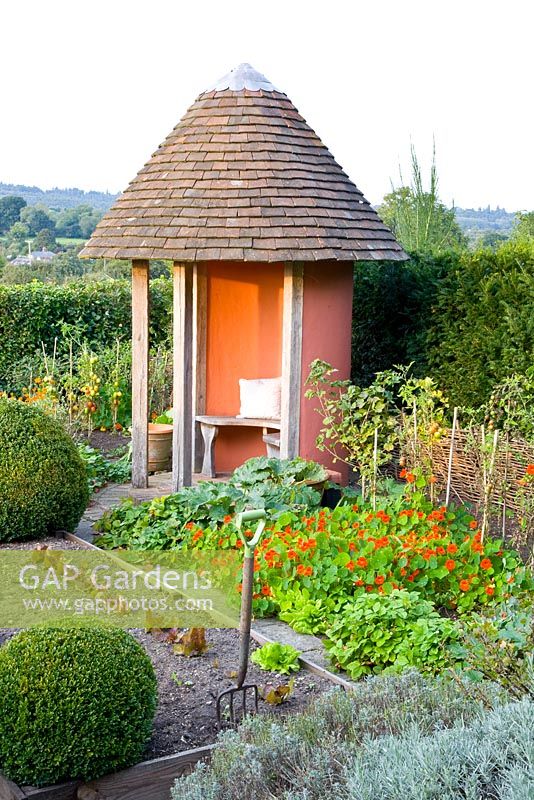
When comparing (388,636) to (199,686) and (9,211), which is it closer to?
(199,686)

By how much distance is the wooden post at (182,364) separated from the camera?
809 cm

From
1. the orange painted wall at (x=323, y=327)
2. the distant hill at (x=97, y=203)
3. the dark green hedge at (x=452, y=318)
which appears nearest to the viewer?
the orange painted wall at (x=323, y=327)

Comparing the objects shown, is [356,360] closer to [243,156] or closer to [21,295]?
[243,156]

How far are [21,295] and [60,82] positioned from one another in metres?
5.91

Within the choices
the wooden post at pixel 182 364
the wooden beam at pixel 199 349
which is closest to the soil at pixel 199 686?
the wooden post at pixel 182 364

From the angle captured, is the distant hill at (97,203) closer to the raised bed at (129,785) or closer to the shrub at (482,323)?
the shrub at (482,323)

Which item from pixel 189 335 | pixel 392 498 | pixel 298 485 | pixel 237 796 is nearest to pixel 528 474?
pixel 392 498

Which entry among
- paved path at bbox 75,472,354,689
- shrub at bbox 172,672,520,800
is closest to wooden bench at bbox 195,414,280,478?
paved path at bbox 75,472,354,689

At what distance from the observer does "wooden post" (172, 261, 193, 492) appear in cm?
809

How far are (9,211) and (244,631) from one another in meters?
25.1

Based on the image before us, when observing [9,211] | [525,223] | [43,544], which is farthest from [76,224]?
[43,544]

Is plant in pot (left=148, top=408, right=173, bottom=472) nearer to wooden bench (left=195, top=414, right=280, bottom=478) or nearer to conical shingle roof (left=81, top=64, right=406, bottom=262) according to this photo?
wooden bench (left=195, top=414, right=280, bottom=478)

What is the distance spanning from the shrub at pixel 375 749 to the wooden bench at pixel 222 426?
5.22 meters

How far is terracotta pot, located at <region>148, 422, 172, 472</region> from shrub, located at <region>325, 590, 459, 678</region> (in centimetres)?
467
